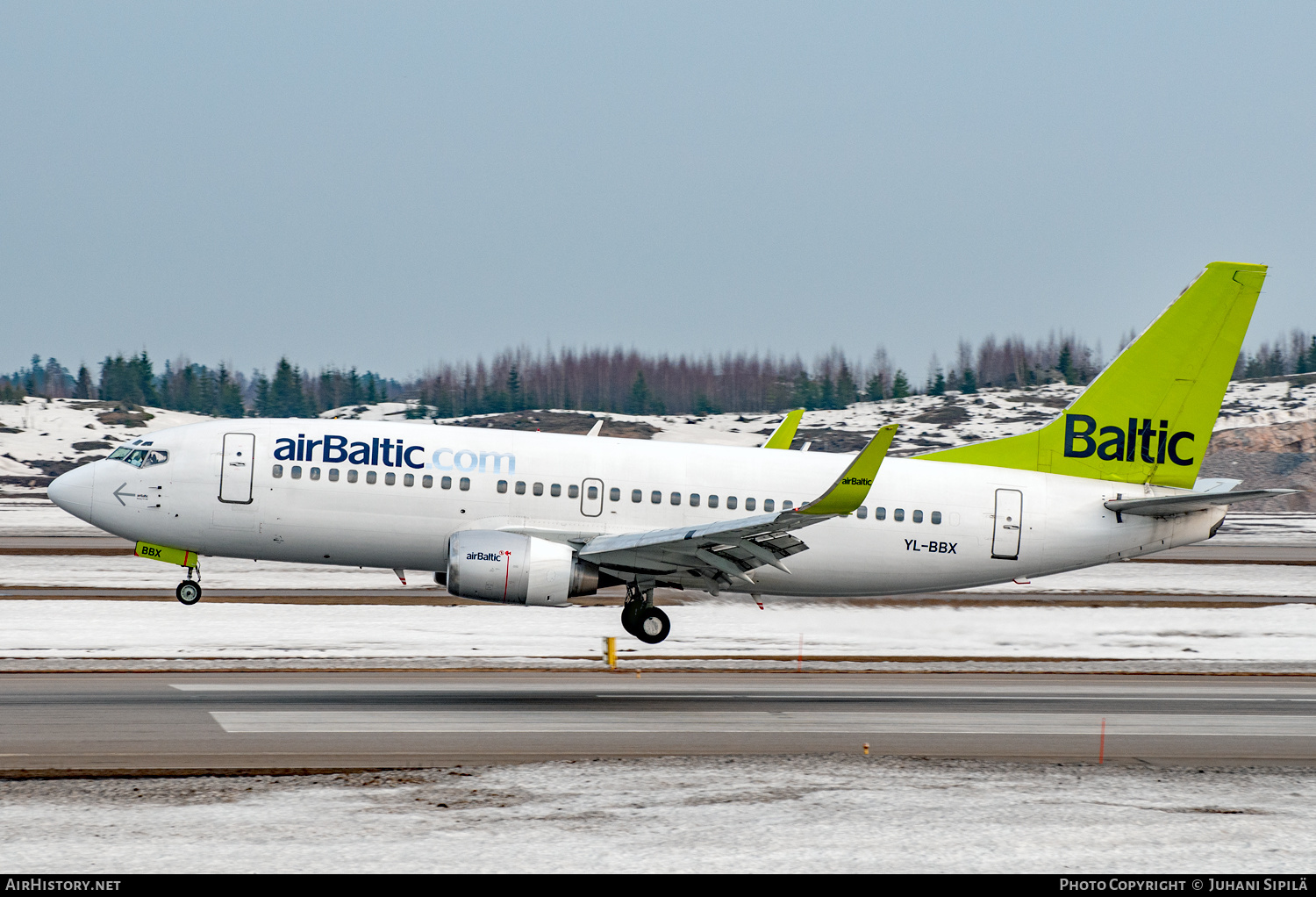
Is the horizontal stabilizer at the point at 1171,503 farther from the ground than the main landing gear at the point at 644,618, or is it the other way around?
the horizontal stabilizer at the point at 1171,503

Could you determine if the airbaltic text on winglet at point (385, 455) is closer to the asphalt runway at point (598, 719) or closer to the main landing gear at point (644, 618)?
the main landing gear at point (644, 618)

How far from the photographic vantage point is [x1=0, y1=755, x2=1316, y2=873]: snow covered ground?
12.6 metres

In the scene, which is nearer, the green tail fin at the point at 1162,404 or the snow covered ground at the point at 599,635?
the snow covered ground at the point at 599,635

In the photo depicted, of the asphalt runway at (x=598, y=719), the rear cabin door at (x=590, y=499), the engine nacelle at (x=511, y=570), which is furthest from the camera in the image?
the rear cabin door at (x=590, y=499)

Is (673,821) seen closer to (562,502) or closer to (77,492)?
(562,502)

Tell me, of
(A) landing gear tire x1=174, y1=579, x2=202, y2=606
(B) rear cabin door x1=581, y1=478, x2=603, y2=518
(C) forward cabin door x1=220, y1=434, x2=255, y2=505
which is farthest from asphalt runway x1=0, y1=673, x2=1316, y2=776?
(C) forward cabin door x1=220, y1=434, x2=255, y2=505

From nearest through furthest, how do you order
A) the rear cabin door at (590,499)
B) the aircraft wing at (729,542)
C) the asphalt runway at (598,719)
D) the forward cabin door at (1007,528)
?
1. the asphalt runway at (598,719)
2. the aircraft wing at (729,542)
3. the rear cabin door at (590,499)
4. the forward cabin door at (1007,528)

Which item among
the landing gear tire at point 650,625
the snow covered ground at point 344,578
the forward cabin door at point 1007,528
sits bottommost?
the snow covered ground at point 344,578

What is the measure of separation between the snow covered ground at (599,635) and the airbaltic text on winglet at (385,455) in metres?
4.26

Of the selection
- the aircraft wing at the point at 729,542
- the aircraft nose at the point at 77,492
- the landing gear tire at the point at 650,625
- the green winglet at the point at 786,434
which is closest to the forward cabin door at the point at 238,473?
the aircraft nose at the point at 77,492

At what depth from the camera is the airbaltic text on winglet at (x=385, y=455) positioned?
1075 inches

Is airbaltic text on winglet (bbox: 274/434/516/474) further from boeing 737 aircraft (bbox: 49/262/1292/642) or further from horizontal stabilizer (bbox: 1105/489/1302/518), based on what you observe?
horizontal stabilizer (bbox: 1105/489/1302/518)

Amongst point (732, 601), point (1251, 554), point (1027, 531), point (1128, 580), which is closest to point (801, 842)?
point (1027, 531)

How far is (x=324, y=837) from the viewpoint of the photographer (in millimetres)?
13180
